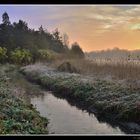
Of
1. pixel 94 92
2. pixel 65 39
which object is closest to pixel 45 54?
pixel 65 39

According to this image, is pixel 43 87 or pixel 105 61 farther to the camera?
pixel 43 87

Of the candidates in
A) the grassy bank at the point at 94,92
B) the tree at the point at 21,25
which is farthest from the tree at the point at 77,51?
the tree at the point at 21,25

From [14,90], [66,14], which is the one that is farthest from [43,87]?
[66,14]

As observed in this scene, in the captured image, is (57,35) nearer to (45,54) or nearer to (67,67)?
(45,54)

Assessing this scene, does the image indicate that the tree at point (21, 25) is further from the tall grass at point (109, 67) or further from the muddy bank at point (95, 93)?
the tall grass at point (109, 67)

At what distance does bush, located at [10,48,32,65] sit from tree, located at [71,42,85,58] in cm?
103

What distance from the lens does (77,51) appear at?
927 centimetres

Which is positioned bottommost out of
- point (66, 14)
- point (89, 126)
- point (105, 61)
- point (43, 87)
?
point (89, 126)

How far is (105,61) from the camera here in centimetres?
959

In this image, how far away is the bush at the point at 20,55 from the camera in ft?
29.7
